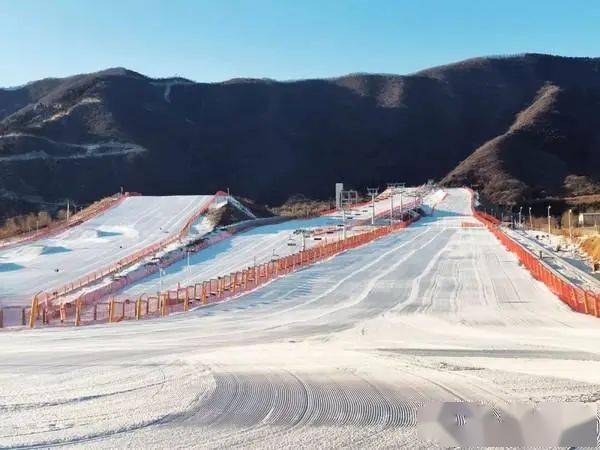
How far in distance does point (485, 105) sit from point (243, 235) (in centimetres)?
14671

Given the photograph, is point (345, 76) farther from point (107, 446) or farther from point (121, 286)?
point (107, 446)

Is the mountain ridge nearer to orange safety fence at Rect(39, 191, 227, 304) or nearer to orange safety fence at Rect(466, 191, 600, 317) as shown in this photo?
orange safety fence at Rect(39, 191, 227, 304)

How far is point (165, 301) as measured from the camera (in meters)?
20.5

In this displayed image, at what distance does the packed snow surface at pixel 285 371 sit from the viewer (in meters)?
6.12

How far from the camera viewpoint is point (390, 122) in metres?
168

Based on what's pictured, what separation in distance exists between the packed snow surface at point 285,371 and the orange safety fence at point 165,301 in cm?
229

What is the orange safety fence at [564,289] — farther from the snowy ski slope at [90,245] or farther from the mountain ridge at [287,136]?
the mountain ridge at [287,136]

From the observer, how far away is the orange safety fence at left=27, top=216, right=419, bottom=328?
65.6ft

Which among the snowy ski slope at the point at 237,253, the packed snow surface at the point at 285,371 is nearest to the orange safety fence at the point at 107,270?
the snowy ski slope at the point at 237,253

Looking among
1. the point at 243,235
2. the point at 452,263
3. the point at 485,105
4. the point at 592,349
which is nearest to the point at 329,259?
the point at 452,263

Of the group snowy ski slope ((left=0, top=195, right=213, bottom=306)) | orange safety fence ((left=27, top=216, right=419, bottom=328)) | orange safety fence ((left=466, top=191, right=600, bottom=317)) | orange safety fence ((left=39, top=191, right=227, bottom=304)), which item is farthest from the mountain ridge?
orange safety fence ((left=466, top=191, right=600, bottom=317))

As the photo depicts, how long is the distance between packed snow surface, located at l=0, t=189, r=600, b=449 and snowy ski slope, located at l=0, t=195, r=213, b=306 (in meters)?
14.9

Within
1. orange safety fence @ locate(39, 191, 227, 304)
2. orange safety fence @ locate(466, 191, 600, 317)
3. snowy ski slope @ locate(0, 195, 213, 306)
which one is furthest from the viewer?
snowy ski slope @ locate(0, 195, 213, 306)

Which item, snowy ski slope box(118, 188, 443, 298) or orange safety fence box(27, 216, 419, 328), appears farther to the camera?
snowy ski slope box(118, 188, 443, 298)
